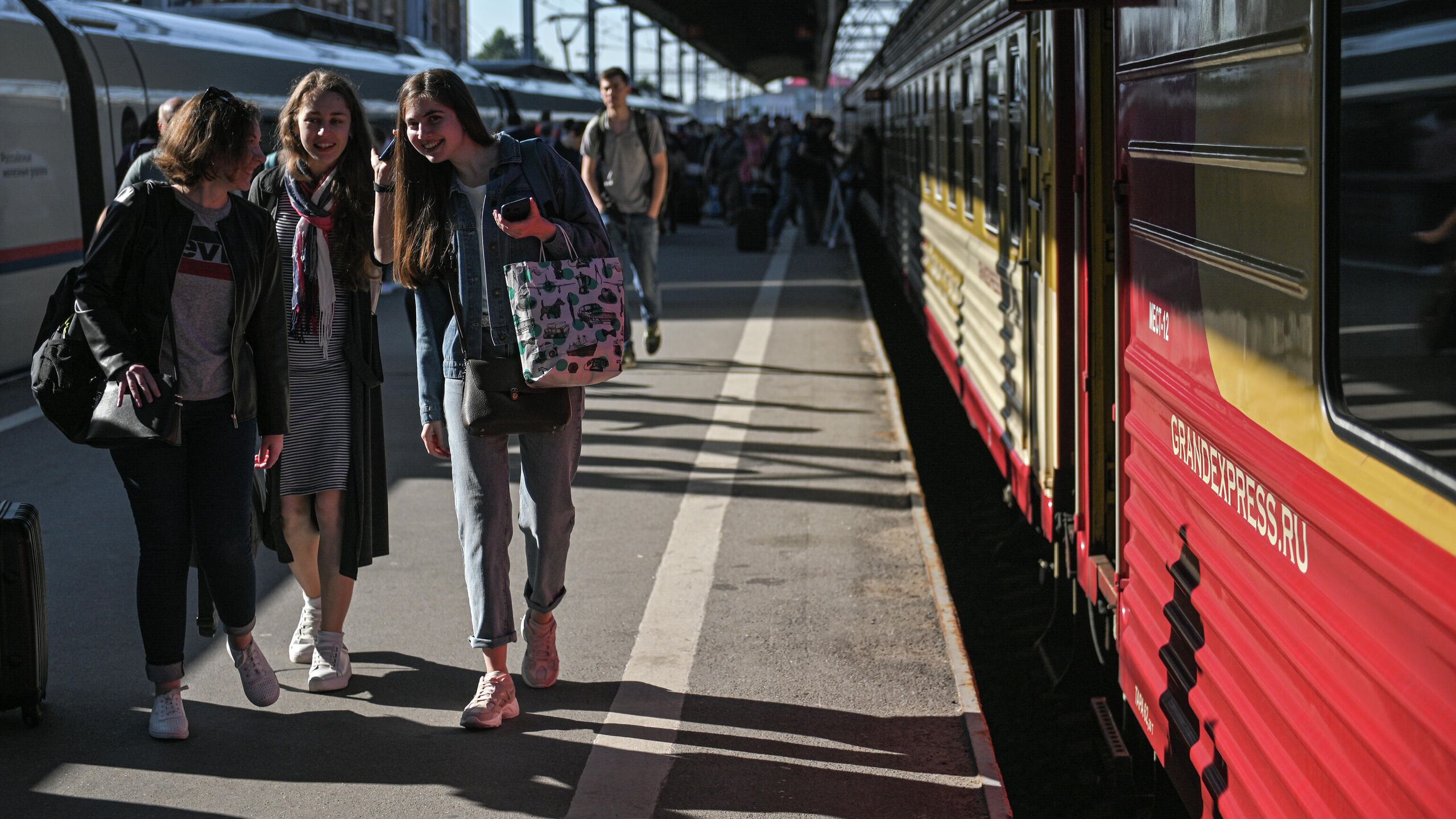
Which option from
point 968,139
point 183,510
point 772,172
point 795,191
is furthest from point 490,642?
point 772,172

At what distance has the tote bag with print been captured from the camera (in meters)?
3.94

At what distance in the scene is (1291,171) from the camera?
2.56 metres

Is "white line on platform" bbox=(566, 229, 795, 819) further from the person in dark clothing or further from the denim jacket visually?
the person in dark clothing

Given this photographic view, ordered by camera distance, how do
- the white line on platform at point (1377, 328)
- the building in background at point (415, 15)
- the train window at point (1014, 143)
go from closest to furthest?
the white line on platform at point (1377, 328) → the train window at point (1014, 143) → the building in background at point (415, 15)

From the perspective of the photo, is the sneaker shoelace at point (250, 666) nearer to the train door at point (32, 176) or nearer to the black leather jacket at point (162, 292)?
the black leather jacket at point (162, 292)

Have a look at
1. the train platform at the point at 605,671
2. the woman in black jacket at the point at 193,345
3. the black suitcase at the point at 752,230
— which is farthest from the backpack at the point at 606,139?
the black suitcase at the point at 752,230

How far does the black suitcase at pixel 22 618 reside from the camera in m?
4.07

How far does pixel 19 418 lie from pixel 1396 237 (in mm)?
8193

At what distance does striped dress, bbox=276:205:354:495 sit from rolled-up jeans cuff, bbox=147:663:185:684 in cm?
59

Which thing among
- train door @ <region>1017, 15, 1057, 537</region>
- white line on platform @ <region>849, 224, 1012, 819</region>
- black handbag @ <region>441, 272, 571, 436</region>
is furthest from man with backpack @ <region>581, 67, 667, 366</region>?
black handbag @ <region>441, 272, 571, 436</region>

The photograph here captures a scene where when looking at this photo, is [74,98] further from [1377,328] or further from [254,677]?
[1377,328]

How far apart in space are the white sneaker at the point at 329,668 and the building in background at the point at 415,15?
3050 centimetres

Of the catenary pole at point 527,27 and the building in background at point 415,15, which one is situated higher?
the building in background at point 415,15

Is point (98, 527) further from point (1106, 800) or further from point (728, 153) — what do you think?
point (728, 153)
